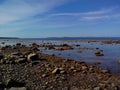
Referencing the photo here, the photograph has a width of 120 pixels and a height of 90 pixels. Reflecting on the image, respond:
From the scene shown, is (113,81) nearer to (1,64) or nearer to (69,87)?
(69,87)

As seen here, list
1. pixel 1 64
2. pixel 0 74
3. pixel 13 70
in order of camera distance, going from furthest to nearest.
Answer: pixel 1 64, pixel 13 70, pixel 0 74

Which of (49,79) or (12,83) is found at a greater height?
(12,83)

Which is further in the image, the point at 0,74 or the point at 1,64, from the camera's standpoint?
the point at 1,64

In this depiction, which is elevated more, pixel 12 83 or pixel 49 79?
pixel 12 83

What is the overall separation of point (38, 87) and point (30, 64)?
9215 millimetres

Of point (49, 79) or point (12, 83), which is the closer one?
point (12, 83)

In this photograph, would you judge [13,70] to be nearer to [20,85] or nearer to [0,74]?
[0,74]

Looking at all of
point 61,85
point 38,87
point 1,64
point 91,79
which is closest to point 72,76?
point 91,79

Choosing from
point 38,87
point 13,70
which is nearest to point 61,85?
point 38,87

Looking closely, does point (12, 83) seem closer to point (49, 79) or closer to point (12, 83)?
point (12, 83)

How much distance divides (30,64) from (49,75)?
548 centimetres

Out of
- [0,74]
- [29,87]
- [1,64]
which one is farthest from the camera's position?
[1,64]

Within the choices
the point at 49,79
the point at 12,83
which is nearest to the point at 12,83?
the point at 12,83

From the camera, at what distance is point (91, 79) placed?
2080 cm
